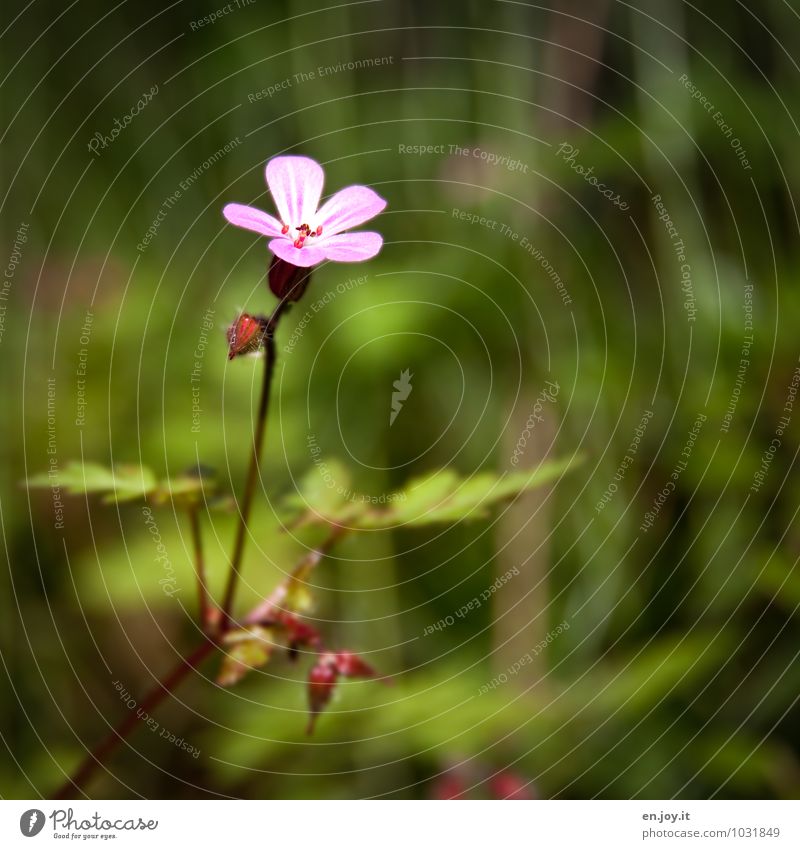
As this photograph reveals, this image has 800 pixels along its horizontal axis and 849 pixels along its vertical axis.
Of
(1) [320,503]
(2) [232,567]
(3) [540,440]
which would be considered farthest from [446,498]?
(3) [540,440]

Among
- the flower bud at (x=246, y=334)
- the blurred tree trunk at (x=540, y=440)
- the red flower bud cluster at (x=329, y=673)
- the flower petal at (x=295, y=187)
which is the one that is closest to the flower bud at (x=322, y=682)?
the red flower bud cluster at (x=329, y=673)

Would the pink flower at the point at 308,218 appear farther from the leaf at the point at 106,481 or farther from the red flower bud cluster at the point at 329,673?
the red flower bud cluster at the point at 329,673

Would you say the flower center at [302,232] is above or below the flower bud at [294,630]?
above

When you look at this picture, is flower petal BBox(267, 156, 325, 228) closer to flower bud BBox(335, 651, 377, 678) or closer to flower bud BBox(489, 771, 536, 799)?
flower bud BBox(335, 651, 377, 678)

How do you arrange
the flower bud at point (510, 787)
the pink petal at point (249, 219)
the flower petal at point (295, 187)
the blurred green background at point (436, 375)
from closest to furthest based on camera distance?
1. the pink petal at point (249, 219)
2. the flower petal at point (295, 187)
3. the flower bud at point (510, 787)
4. the blurred green background at point (436, 375)

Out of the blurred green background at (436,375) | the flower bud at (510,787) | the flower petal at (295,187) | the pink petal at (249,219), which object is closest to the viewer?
the pink petal at (249,219)

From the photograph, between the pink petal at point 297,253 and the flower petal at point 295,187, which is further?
the flower petal at point 295,187

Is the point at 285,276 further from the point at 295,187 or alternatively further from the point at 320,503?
the point at 320,503

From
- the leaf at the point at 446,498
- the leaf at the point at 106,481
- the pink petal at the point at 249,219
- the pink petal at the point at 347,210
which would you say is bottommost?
the leaf at the point at 446,498

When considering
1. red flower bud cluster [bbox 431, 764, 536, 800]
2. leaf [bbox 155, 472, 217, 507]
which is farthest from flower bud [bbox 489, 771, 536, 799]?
leaf [bbox 155, 472, 217, 507]
